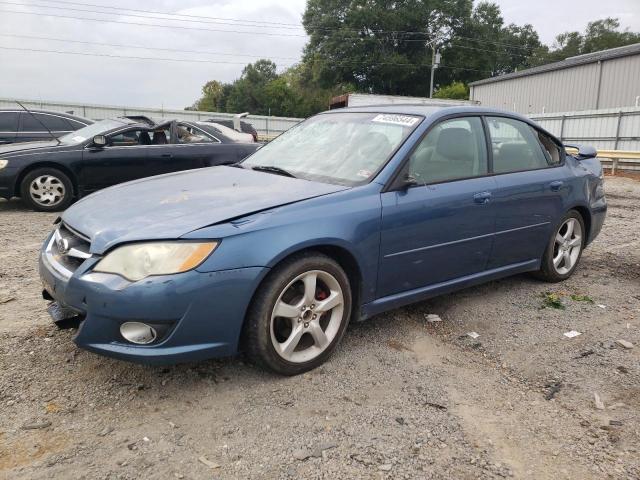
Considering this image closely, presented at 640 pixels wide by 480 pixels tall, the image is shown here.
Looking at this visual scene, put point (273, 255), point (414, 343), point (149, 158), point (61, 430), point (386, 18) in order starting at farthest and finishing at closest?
point (386, 18)
point (149, 158)
point (414, 343)
point (273, 255)
point (61, 430)

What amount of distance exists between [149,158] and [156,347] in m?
6.16

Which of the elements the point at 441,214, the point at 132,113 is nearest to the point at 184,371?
the point at 441,214

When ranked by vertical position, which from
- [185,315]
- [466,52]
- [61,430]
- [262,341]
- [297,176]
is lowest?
[61,430]

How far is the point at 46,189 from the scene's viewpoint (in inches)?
307

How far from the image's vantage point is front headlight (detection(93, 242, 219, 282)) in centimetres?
259

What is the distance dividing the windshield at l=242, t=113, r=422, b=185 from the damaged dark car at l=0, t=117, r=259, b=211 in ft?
14.7

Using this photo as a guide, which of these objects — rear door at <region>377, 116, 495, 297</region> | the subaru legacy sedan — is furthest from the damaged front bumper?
rear door at <region>377, 116, 495, 297</region>

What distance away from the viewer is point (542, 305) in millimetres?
4340

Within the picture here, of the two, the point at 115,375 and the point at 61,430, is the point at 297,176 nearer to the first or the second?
the point at 115,375

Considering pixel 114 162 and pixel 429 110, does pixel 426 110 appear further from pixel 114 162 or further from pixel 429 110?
pixel 114 162

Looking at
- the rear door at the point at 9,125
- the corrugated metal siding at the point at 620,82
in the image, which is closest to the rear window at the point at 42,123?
the rear door at the point at 9,125

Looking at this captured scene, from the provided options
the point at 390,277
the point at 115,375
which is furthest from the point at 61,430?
the point at 390,277

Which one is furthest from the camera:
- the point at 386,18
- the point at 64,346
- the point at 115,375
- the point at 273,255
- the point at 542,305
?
the point at 386,18

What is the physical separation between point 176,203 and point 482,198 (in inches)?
82.8
